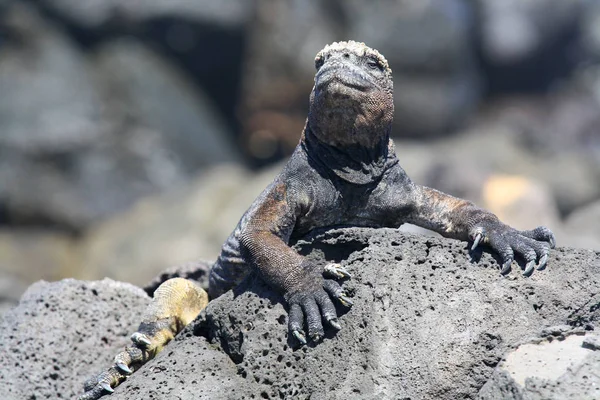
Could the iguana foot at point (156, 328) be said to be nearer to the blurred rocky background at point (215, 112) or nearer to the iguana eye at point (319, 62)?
the iguana eye at point (319, 62)

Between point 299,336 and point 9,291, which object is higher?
point 9,291

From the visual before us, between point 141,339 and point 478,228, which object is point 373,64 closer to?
point 478,228

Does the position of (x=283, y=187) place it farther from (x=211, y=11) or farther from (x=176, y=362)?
(x=211, y=11)

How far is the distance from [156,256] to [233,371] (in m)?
11.0

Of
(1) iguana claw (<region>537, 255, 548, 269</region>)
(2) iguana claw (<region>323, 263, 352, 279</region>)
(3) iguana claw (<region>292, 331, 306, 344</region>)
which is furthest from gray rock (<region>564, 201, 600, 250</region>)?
(3) iguana claw (<region>292, 331, 306, 344</region>)

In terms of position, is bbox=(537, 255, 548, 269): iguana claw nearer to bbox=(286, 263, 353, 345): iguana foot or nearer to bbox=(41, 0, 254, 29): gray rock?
bbox=(286, 263, 353, 345): iguana foot

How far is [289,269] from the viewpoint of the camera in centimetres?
575

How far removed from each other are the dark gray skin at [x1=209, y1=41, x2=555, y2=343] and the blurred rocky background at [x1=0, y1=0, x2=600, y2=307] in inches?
365

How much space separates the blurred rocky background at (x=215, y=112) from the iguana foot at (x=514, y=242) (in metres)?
9.83

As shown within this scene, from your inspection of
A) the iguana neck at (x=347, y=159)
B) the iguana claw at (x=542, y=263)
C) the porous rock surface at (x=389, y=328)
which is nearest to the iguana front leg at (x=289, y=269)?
the porous rock surface at (x=389, y=328)

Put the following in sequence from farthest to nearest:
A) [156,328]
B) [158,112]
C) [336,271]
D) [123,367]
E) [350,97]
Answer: [158,112], [156,328], [123,367], [350,97], [336,271]

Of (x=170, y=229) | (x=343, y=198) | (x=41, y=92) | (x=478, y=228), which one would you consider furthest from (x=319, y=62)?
(x=41, y=92)

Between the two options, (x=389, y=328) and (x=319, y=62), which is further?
(x=319, y=62)

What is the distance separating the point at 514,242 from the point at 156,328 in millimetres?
2484
